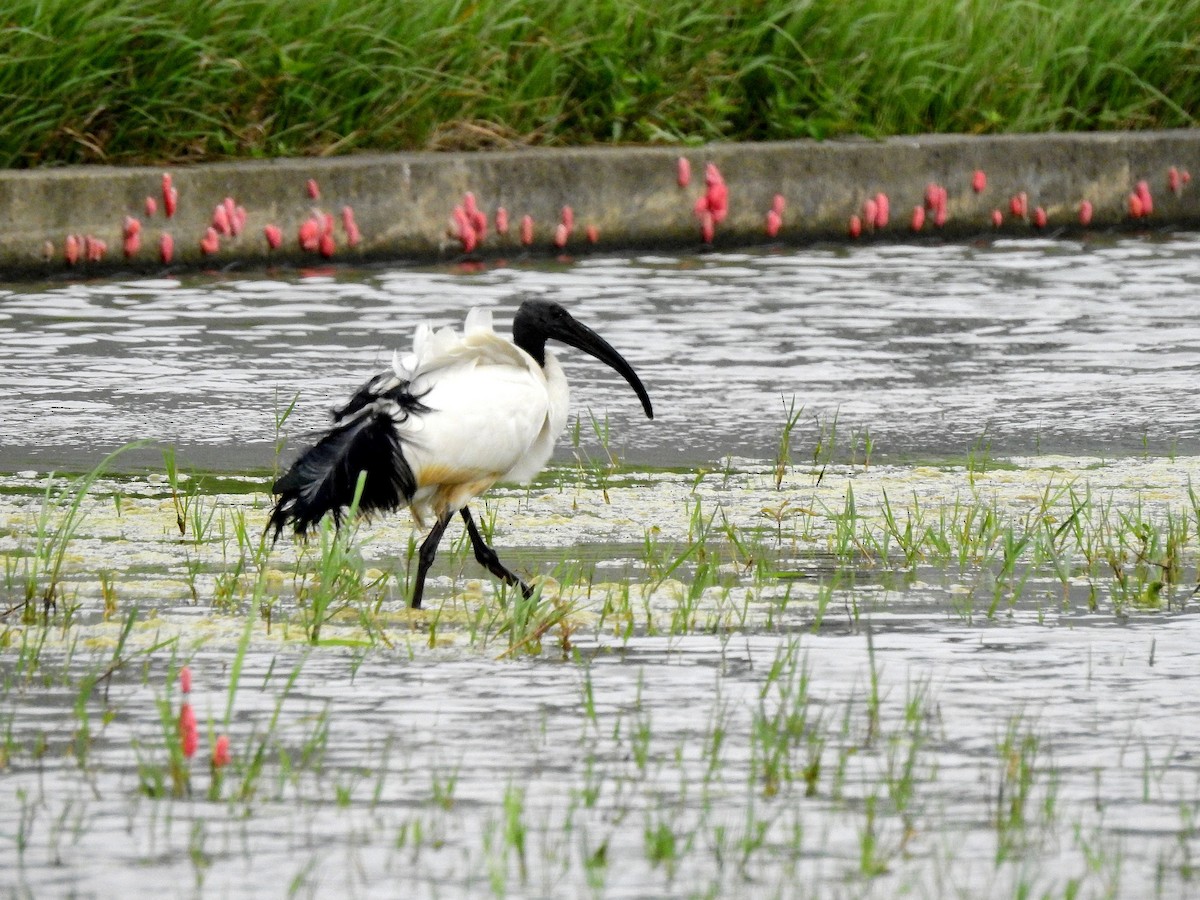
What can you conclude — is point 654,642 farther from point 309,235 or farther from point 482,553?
point 309,235

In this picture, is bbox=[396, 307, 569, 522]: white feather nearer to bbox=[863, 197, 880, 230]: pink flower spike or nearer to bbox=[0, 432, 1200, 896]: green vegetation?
bbox=[0, 432, 1200, 896]: green vegetation

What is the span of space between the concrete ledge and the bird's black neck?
196 inches

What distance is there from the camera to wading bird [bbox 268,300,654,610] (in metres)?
5.61

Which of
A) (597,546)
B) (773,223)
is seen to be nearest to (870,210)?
(773,223)

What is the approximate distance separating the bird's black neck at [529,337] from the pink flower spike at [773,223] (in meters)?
6.61

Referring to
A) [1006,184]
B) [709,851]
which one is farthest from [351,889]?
[1006,184]

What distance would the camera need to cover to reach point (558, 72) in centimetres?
1306

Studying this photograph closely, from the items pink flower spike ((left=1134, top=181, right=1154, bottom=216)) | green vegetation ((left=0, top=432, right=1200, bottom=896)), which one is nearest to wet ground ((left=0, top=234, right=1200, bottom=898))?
green vegetation ((left=0, top=432, right=1200, bottom=896))

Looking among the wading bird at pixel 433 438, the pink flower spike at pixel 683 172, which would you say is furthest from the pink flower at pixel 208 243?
the wading bird at pixel 433 438

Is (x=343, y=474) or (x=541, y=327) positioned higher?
(x=541, y=327)

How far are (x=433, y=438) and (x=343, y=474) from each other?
23cm

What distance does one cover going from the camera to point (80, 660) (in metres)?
4.88

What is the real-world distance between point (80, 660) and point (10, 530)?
1392 mm

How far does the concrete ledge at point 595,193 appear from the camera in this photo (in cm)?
1123
